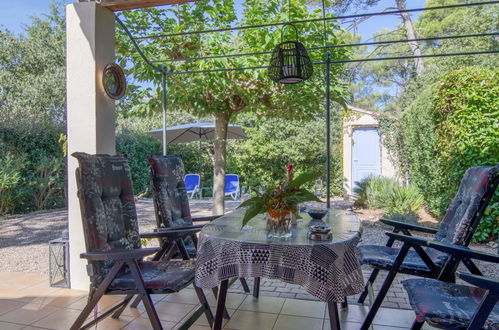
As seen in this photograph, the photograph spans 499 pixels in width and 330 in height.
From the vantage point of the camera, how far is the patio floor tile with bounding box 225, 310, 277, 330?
2.46m

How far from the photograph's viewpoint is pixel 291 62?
334cm

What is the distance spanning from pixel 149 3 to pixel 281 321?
280 centimetres

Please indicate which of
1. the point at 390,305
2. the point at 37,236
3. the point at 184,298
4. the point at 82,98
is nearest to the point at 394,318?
the point at 390,305

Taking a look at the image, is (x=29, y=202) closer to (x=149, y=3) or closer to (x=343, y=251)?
(x=149, y=3)

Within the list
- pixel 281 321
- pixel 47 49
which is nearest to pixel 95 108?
pixel 281 321

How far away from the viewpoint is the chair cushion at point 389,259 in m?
2.42

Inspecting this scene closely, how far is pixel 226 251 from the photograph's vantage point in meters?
1.81

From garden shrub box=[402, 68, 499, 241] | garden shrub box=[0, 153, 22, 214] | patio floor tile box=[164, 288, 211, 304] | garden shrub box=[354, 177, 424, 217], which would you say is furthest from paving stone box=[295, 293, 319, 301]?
Answer: garden shrub box=[0, 153, 22, 214]

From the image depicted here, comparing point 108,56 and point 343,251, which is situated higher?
point 108,56

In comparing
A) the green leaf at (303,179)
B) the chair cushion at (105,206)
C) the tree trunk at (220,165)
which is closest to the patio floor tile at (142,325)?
the chair cushion at (105,206)

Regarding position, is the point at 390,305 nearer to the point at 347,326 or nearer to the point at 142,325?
the point at 347,326

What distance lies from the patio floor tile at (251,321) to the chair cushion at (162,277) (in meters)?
0.54

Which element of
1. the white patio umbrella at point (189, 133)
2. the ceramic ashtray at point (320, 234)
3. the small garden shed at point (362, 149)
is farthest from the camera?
the small garden shed at point (362, 149)

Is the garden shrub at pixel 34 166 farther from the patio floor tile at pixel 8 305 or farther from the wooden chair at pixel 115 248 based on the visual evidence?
the wooden chair at pixel 115 248
